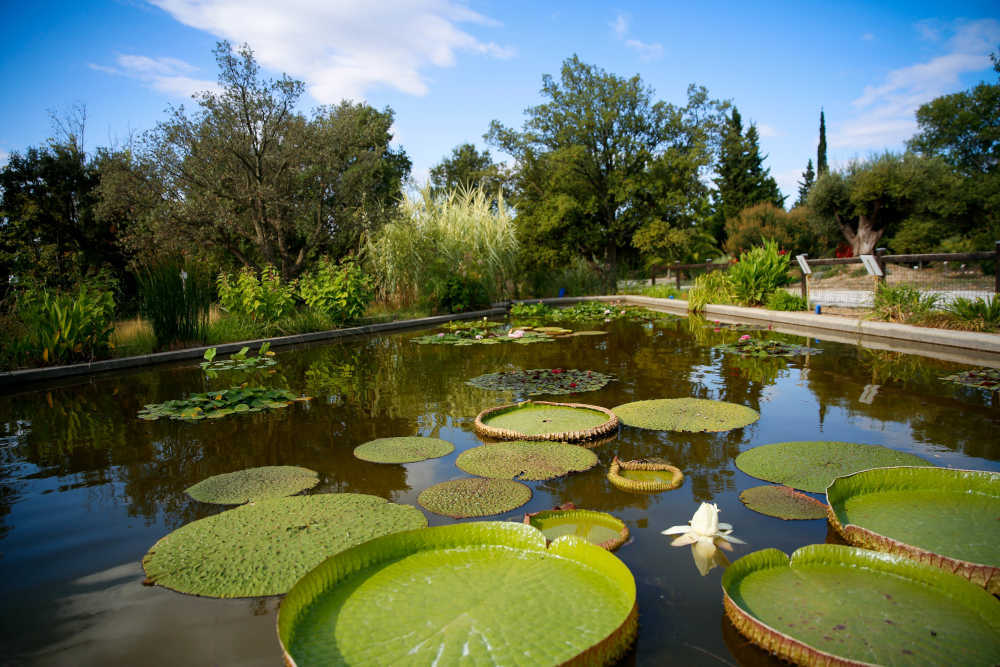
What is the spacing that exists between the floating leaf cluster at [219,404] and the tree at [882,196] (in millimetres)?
22632

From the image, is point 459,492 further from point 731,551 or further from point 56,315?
point 56,315

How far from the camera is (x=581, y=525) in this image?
2.14 meters

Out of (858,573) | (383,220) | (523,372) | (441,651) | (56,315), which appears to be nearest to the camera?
(441,651)

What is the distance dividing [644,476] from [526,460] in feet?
2.10

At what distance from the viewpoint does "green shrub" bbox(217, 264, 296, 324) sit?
8648mm

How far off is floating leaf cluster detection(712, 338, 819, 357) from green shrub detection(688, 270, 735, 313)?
5.49m

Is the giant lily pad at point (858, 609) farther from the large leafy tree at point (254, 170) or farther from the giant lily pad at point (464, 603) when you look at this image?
the large leafy tree at point (254, 170)

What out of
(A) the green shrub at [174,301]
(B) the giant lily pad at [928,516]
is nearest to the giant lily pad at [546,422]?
(B) the giant lily pad at [928,516]

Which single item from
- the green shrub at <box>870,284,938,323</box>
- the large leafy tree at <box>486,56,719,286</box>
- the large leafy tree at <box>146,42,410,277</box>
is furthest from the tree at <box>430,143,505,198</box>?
the green shrub at <box>870,284,938,323</box>

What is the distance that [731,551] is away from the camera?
1983 millimetres

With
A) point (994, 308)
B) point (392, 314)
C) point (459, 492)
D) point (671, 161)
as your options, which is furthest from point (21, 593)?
point (671, 161)

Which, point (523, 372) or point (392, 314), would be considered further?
point (392, 314)

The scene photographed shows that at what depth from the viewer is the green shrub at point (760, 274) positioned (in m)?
10.7

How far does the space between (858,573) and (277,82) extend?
1253 cm
